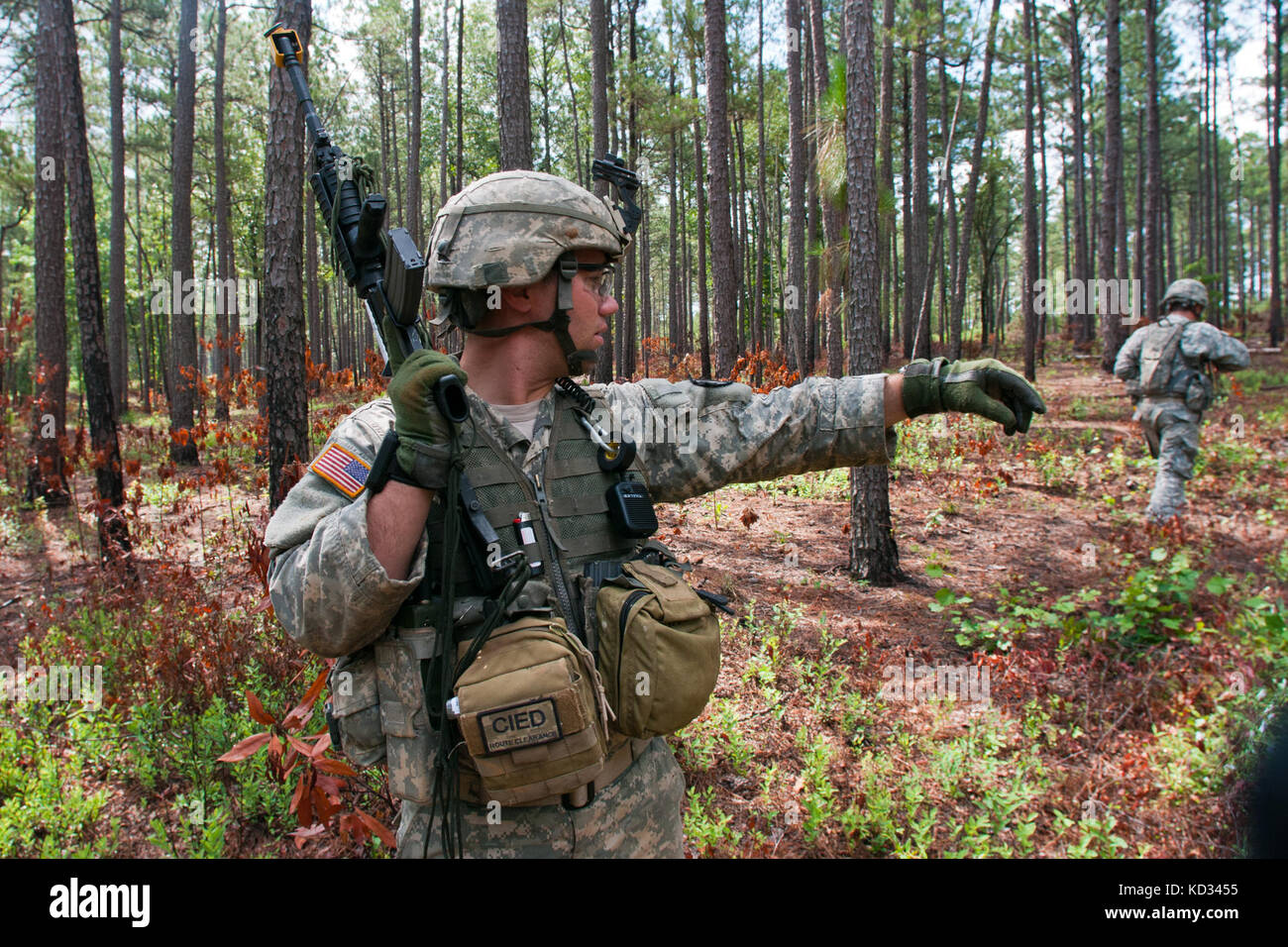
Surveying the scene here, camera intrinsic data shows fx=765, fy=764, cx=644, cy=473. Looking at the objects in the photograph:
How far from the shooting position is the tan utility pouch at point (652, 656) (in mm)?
1701

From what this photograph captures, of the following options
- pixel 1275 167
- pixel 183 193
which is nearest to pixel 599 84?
pixel 183 193

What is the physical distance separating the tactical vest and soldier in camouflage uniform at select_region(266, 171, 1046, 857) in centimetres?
2

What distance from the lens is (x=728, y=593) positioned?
570 cm

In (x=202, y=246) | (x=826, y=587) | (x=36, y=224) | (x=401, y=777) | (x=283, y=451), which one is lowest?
(x=826, y=587)

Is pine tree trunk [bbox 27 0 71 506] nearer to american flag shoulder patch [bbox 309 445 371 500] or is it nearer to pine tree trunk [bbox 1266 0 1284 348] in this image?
american flag shoulder patch [bbox 309 445 371 500]

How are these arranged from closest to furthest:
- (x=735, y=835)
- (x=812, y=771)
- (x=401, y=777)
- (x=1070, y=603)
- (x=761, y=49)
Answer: (x=401, y=777) → (x=735, y=835) → (x=812, y=771) → (x=1070, y=603) → (x=761, y=49)

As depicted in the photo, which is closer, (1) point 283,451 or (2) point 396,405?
(2) point 396,405

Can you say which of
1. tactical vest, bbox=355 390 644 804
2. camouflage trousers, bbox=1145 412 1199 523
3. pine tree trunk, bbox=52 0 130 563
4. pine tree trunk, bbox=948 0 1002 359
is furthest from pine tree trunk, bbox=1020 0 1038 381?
tactical vest, bbox=355 390 644 804

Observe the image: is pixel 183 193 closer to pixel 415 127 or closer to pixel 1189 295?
pixel 415 127

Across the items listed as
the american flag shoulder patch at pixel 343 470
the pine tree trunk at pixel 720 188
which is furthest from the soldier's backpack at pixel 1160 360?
the american flag shoulder patch at pixel 343 470

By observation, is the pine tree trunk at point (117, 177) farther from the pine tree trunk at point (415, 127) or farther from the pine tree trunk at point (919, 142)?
the pine tree trunk at point (919, 142)

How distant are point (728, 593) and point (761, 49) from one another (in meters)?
19.8
